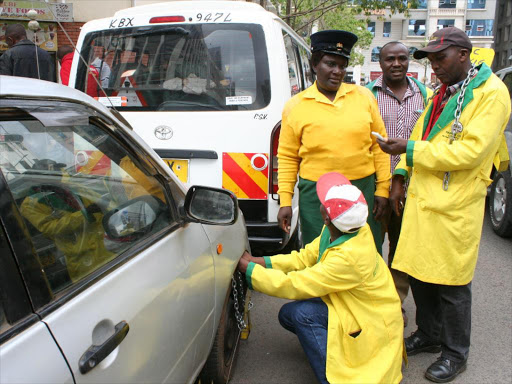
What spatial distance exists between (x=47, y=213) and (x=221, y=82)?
2356 millimetres

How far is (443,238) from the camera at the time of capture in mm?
2748

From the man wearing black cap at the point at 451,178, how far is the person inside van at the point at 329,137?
0.87ft

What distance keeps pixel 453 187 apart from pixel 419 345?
114 centimetres

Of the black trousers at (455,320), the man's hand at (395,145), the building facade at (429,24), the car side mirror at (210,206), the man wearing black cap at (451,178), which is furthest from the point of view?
the building facade at (429,24)

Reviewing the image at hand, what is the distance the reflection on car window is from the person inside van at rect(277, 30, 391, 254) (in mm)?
1333

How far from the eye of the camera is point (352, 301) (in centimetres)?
247

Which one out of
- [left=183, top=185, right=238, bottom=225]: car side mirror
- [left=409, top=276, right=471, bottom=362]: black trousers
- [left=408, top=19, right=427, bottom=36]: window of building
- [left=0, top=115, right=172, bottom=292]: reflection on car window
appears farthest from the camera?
[left=408, top=19, right=427, bottom=36]: window of building

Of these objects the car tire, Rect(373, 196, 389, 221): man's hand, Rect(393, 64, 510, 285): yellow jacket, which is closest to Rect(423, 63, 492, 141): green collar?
Rect(393, 64, 510, 285): yellow jacket

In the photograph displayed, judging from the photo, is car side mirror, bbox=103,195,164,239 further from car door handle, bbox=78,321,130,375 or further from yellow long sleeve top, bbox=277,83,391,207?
yellow long sleeve top, bbox=277,83,391,207

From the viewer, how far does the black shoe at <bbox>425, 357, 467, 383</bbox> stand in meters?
2.89

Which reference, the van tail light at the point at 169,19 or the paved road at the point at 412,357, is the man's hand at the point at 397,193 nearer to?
the paved road at the point at 412,357

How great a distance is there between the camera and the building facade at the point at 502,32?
46250mm

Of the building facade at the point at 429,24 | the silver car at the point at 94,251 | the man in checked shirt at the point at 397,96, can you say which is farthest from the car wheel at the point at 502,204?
the building facade at the point at 429,24

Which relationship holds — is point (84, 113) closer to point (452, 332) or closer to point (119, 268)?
point (119, 268)
